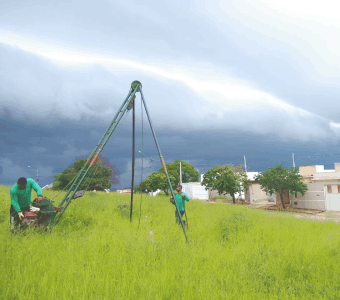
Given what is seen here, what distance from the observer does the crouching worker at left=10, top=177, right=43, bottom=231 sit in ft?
20.9

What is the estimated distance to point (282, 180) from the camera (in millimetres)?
25938

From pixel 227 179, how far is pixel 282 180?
6.79 metres

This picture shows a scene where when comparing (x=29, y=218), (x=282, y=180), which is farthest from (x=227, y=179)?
(x=29, y=218)

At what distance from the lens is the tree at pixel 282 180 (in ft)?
84.1

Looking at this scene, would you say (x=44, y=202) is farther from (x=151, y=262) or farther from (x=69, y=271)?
(x=151, y=262)

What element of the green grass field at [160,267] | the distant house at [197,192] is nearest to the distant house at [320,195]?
the distant house at [197,192]

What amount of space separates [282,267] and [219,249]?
4.95ft

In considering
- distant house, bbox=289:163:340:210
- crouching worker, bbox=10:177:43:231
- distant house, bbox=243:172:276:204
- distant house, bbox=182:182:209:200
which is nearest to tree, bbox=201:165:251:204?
distant house, bbox=243:172:276:204

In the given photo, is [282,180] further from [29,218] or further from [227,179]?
[29,218]

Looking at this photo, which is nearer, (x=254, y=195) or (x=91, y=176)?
(x=91, y=176)

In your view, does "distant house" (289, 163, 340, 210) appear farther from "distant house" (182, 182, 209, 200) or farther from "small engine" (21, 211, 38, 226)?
"small engine" (21, 211, 38, 226)

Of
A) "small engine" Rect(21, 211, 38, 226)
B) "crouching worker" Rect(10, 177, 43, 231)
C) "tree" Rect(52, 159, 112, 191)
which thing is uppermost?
"tree" Rect(52, 159, 112, 191)

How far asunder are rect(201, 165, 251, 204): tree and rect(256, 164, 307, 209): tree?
369 centimetres

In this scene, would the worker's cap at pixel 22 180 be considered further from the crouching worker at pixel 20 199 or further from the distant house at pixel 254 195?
the distant house at pixel 254 195
